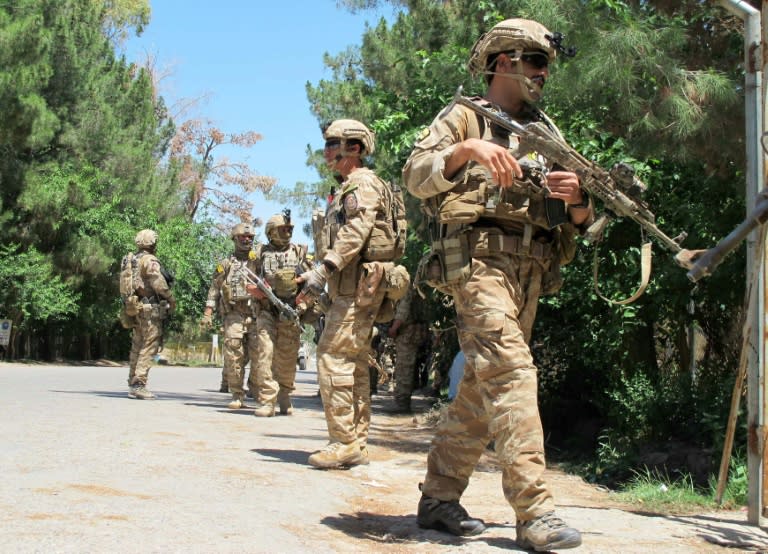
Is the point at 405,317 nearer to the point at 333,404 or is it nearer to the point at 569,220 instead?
the point at 333,404

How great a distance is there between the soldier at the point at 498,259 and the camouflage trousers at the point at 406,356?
8.52 meters

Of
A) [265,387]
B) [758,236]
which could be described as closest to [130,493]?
[758,236]

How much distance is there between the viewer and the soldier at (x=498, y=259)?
3500 mm

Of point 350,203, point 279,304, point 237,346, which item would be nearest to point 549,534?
point 350,203

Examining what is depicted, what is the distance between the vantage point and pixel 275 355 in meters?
10.1

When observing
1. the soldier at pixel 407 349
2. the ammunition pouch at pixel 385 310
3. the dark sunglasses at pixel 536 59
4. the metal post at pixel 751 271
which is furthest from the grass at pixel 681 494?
the soldier at pixel 407 349

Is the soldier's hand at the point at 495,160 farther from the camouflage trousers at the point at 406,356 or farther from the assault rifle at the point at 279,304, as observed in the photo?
the camouflage trousers at the point at 406,356

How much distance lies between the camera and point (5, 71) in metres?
24.4

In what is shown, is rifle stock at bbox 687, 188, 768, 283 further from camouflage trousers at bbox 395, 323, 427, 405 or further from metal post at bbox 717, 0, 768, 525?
camouflage trousers at bbox 395, 323, 427, 405

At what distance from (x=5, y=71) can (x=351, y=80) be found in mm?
9677

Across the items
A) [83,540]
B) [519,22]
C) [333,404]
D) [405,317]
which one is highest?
[519,22]

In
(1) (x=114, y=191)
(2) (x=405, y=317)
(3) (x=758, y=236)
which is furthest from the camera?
(1) (x=114, y=191)

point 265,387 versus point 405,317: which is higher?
point 405,317

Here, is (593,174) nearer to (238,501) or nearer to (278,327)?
(238,501)
